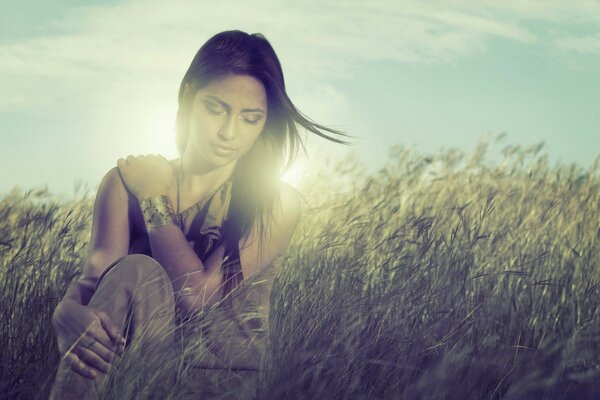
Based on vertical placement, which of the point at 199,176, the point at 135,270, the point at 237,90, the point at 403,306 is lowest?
the point at 403,306

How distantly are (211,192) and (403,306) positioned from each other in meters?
0.88

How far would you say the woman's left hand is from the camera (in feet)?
8.93

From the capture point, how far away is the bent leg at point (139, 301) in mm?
2230

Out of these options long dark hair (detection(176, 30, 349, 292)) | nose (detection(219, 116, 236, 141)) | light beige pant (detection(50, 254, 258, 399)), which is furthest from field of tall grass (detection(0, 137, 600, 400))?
nose (detection(219, 116, 236, 141))

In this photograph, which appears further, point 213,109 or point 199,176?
point 199,176

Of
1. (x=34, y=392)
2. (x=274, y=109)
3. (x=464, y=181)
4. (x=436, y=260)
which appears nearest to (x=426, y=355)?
(x=436, y=260)

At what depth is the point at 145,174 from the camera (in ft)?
9.08

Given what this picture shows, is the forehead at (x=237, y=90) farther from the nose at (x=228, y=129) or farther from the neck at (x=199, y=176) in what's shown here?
the neck at (x=199, y=176)

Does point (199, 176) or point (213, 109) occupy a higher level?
point (213, 109)

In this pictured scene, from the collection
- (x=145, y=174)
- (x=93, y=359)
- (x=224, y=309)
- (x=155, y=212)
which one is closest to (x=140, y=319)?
(x=93, y=359)

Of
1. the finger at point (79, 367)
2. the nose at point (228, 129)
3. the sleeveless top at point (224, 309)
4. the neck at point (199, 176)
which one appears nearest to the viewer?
the finger at point (79, 367)

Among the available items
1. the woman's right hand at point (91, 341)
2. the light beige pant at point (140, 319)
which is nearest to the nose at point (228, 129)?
the light beige pant at point (140, 319)

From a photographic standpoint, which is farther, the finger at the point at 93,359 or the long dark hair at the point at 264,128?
Answer: the long dark hair at the point at 264,128

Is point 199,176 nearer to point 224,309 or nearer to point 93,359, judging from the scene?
point 224,309
